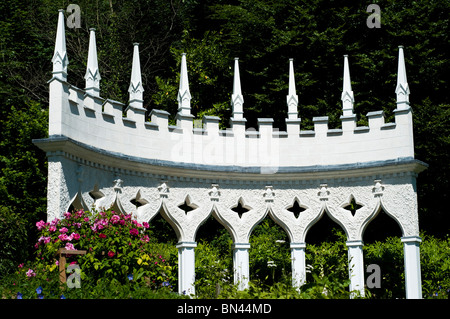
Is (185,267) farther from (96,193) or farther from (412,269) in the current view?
(412,269)

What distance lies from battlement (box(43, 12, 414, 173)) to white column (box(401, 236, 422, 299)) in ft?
7.73

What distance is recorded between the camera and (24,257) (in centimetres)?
2453

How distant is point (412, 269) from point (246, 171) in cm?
525

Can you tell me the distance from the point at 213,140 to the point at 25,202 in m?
11.0

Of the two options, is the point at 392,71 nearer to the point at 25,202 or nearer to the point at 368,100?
the point at 368,100

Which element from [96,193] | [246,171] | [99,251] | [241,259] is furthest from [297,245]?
[99,251]

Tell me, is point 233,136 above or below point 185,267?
above

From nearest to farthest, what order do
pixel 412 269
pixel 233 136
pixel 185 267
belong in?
pixel 412 269
pixel 185 267
pixel 233 136

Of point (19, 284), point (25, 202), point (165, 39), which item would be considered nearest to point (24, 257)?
point (25, 202)

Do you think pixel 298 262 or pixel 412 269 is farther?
→ pixel 298 262

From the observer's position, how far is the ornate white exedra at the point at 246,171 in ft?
65.6

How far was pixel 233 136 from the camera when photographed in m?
21.9

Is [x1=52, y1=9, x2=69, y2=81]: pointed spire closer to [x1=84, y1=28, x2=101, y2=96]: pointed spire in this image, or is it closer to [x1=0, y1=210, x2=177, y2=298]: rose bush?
[x1=84, y1=28, x2=101, y2=96]: pointed spire

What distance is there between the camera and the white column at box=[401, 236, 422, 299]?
20266 mm
